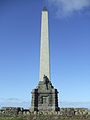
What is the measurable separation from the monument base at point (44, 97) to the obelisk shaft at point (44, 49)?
1.04 metres

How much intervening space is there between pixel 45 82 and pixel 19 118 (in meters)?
8.90

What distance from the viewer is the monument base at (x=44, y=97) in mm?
38938

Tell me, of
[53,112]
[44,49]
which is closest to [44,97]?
[44,49]

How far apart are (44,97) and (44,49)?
23.0 ft

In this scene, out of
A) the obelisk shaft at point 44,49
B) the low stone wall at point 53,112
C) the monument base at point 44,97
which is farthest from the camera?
the obelisk shaft at point 44,49

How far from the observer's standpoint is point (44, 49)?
40.6 m

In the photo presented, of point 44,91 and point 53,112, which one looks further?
point 44,91

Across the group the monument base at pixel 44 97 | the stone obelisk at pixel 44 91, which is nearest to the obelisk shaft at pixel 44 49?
the stone obelisk at pixel 44 91

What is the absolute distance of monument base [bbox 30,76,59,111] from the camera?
38.9m

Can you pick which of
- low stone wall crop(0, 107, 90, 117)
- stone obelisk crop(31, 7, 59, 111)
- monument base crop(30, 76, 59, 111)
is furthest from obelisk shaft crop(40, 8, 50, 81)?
low stone wall crop(0, 107, 90, 117)

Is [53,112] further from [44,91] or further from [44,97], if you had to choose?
[44,91]

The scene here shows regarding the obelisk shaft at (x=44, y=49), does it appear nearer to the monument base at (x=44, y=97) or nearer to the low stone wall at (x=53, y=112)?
the monument base at (x=44, y=97)

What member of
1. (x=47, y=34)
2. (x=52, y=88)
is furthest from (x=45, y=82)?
(x=47, y=34)

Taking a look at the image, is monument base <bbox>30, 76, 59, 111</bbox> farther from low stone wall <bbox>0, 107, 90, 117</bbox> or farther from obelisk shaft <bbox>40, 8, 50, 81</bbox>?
low stone wall <bbox>0, 107, 90, 117</bbox>
